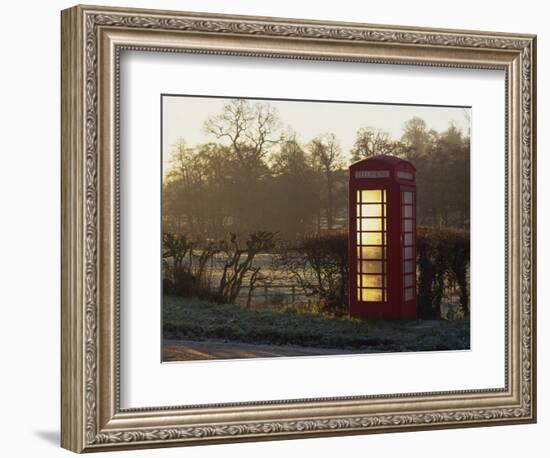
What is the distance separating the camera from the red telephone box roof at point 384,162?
8617mm

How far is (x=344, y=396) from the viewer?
8.42 meters

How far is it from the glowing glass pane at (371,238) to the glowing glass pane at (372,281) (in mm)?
238

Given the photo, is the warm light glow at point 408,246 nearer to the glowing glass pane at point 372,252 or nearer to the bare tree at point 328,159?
the glowing glass pane at point 372,252

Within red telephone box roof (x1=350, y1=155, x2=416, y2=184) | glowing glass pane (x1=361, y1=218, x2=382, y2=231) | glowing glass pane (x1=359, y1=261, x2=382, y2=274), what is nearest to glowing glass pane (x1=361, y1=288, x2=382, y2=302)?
glowing glass pane (x1=359, y1=261, x2=382, y2=274)

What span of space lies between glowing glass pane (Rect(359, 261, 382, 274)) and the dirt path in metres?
0.64

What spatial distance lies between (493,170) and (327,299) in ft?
5.09

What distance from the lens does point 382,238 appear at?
28.8ft

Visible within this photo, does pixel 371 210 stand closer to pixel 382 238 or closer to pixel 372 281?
pixel 382 238

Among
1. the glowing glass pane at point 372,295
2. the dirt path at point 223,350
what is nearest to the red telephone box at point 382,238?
the glowing glass pane at point 372,295

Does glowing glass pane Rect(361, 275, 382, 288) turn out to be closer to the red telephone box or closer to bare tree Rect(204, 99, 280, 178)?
the red telephone box

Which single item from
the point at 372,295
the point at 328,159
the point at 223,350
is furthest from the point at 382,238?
the point at 223,350

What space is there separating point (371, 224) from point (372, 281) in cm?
40

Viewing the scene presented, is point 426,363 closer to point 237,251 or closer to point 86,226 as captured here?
point 237,251

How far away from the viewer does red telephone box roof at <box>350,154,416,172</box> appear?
862cm
